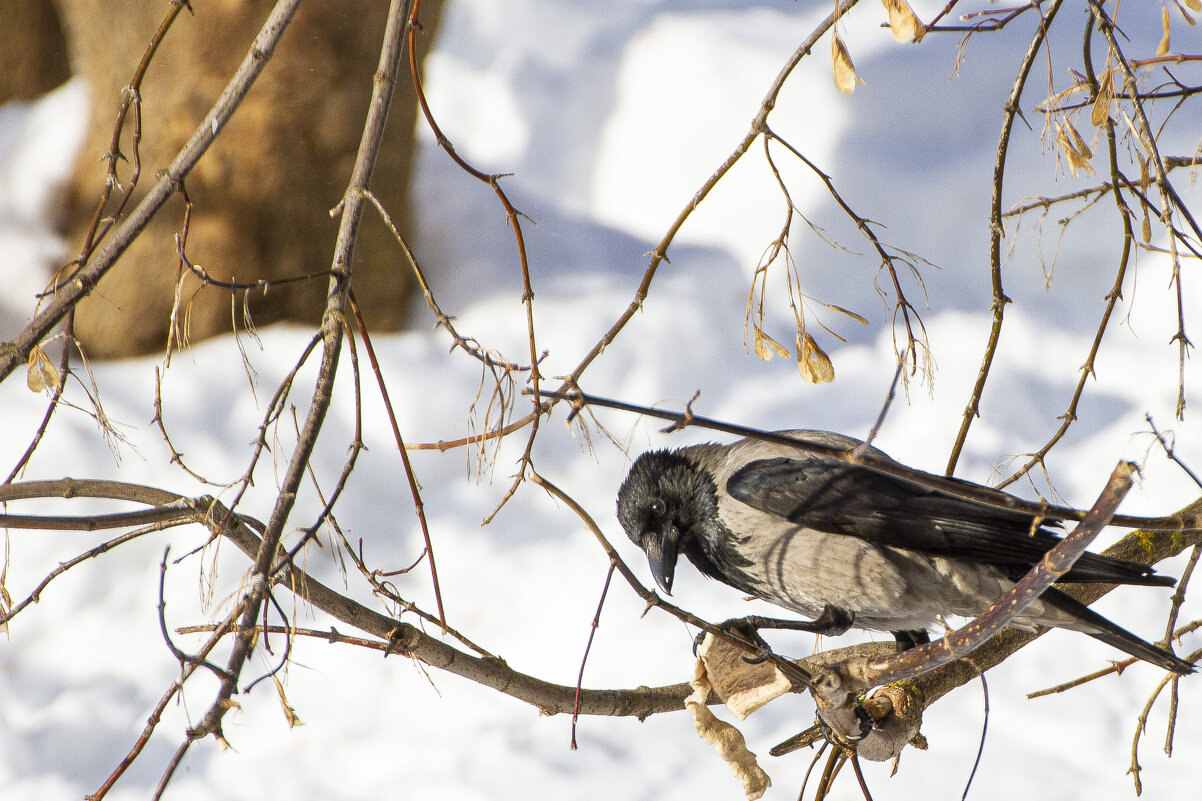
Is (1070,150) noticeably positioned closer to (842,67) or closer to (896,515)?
(842,67)

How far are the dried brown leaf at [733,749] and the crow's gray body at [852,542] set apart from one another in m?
0.34

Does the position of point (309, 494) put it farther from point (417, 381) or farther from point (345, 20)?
point (345, 20)

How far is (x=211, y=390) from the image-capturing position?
329cm

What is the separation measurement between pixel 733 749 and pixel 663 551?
478 mm

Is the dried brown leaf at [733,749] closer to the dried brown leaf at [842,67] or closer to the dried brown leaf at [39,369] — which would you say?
the dried brown leaf at [842,67]

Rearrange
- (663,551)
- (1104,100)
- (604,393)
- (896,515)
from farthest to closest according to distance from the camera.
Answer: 1. (604,393)
2. (663,551)
3. (896,515)
4. (1104,100)

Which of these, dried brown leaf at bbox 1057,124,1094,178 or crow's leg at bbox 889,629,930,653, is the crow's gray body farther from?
dried brown leaf at bbox 1057,124,1094,178

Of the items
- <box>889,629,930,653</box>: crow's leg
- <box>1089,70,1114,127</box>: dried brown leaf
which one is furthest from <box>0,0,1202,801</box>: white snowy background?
<box>1089,70,1114,127</box>: dried brown leaf

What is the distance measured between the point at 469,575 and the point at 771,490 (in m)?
1.59

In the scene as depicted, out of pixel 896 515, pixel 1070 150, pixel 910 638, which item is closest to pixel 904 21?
pixel 1070 150

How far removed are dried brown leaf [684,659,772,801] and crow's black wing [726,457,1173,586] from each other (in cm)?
42

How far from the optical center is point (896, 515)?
172 centimetres

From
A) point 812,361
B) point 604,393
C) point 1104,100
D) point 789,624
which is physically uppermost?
point 604,393

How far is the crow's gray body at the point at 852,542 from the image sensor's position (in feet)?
5.61
